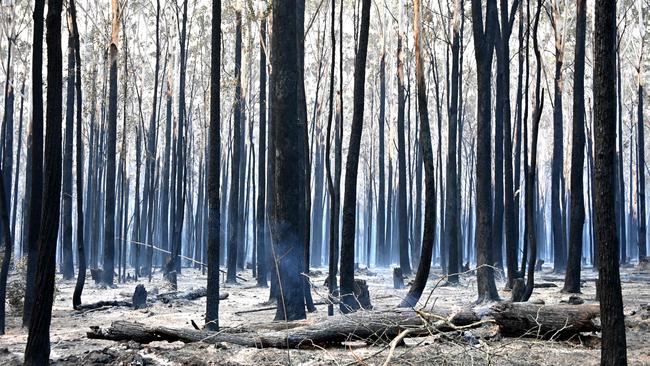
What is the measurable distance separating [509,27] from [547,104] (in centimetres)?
3091

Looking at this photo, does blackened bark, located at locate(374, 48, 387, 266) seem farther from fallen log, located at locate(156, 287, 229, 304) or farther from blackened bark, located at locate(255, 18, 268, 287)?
fallen log, located at locate(156, 287, 229, 304)

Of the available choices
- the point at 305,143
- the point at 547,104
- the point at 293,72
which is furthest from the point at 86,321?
the point at 547,104

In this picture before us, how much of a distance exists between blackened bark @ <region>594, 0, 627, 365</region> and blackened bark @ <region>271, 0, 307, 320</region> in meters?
3.82

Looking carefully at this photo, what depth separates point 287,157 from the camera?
7121 millimetres

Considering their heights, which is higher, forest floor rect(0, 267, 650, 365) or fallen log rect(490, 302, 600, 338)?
fallen log rect(490, 302, 600, 338)

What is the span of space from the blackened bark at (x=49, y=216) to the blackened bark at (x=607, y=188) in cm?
348

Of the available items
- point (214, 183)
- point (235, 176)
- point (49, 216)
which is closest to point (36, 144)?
point (214, 183)

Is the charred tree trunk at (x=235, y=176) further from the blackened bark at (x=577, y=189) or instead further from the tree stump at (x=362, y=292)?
the blackened bark at (x=577, y=189)

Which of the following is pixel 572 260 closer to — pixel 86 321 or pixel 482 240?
pixel 482 240

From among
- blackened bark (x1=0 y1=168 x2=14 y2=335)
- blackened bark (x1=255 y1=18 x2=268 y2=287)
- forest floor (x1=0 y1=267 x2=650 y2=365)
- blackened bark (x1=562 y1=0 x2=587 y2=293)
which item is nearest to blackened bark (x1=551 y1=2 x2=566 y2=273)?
blackened bark (x1=562 y1=0 x2=587 y2=293)

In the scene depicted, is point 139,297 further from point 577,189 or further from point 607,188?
point 607,188

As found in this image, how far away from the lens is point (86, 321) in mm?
8914

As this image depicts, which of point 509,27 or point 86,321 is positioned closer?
point 86,321

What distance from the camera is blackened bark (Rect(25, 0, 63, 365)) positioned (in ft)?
A: 14.8
